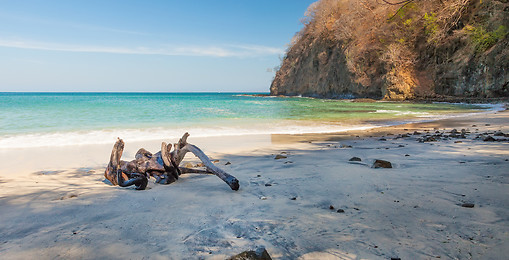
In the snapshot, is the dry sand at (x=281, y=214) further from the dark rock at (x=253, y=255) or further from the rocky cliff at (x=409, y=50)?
the rocky cliff at (x=409, y=50)

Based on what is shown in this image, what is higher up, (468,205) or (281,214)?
(468,205)

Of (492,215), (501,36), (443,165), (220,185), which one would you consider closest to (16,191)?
(220,185)

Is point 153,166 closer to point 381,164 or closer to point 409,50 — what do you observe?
point 381,164

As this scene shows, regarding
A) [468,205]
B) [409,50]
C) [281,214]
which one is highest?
[409,50]

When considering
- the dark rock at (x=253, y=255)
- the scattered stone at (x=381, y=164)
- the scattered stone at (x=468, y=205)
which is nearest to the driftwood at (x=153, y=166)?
the dark rock at (x=253, y=255)

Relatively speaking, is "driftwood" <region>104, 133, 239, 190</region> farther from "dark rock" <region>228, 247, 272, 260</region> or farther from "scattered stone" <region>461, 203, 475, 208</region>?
"scattered stone" <region>461, 203, 475, 208</region>

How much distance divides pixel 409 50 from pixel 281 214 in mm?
35278

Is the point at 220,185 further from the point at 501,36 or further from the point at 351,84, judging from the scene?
the point at 351,84

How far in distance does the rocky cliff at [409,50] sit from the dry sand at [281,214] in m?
14.6

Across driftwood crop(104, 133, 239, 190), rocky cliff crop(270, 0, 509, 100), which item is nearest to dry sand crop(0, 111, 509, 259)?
driftwood crop(104, 133, 239, 190)

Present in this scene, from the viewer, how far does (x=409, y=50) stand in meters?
32.0

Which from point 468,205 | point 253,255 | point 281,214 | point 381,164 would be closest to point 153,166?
point 281,214

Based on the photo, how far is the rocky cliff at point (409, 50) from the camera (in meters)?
23.7

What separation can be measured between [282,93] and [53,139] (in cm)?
5488
